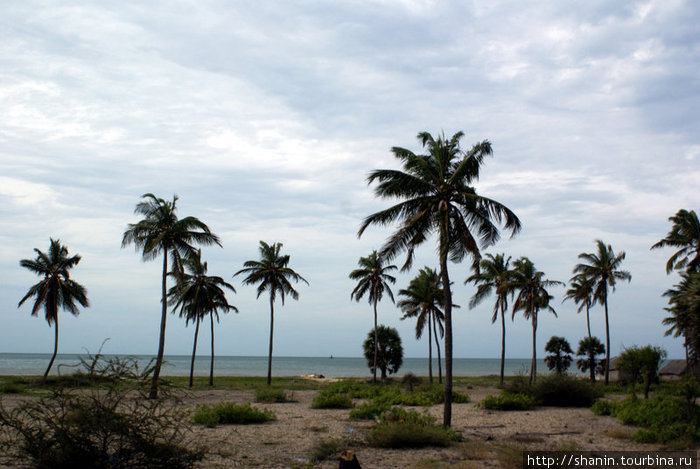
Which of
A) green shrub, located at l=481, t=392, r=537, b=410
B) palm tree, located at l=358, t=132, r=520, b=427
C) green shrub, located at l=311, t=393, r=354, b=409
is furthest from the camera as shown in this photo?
green shrub, located at l=311, t=393, r=354, b=409

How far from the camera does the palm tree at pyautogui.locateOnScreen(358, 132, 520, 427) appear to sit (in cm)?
1681

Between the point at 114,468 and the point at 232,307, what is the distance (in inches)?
1357

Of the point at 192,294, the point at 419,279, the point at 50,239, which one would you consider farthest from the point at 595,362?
the point at 50,239

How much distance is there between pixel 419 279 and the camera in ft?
139

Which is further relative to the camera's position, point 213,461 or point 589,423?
point 589,423

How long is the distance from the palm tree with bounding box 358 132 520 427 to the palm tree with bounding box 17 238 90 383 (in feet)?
91.3

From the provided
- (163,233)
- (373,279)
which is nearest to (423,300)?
(373,279)

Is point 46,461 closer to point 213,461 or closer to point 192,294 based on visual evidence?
point 213,461

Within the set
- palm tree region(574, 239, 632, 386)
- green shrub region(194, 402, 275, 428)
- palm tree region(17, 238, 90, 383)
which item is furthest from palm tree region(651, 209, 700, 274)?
palm tree region(17, 238, 90, 383)

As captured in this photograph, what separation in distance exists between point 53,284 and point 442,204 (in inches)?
1209

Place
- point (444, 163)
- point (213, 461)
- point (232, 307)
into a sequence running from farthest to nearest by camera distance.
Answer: point (232, 307), point (444, 163), point (213, 461)

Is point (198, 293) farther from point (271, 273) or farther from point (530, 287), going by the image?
point (530, 287)

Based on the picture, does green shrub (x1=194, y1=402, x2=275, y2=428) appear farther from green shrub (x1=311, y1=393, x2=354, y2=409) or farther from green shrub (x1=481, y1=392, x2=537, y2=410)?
green shrub (x1=481, y1=392, x2=537, y2=410)

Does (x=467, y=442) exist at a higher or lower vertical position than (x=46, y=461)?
lower
